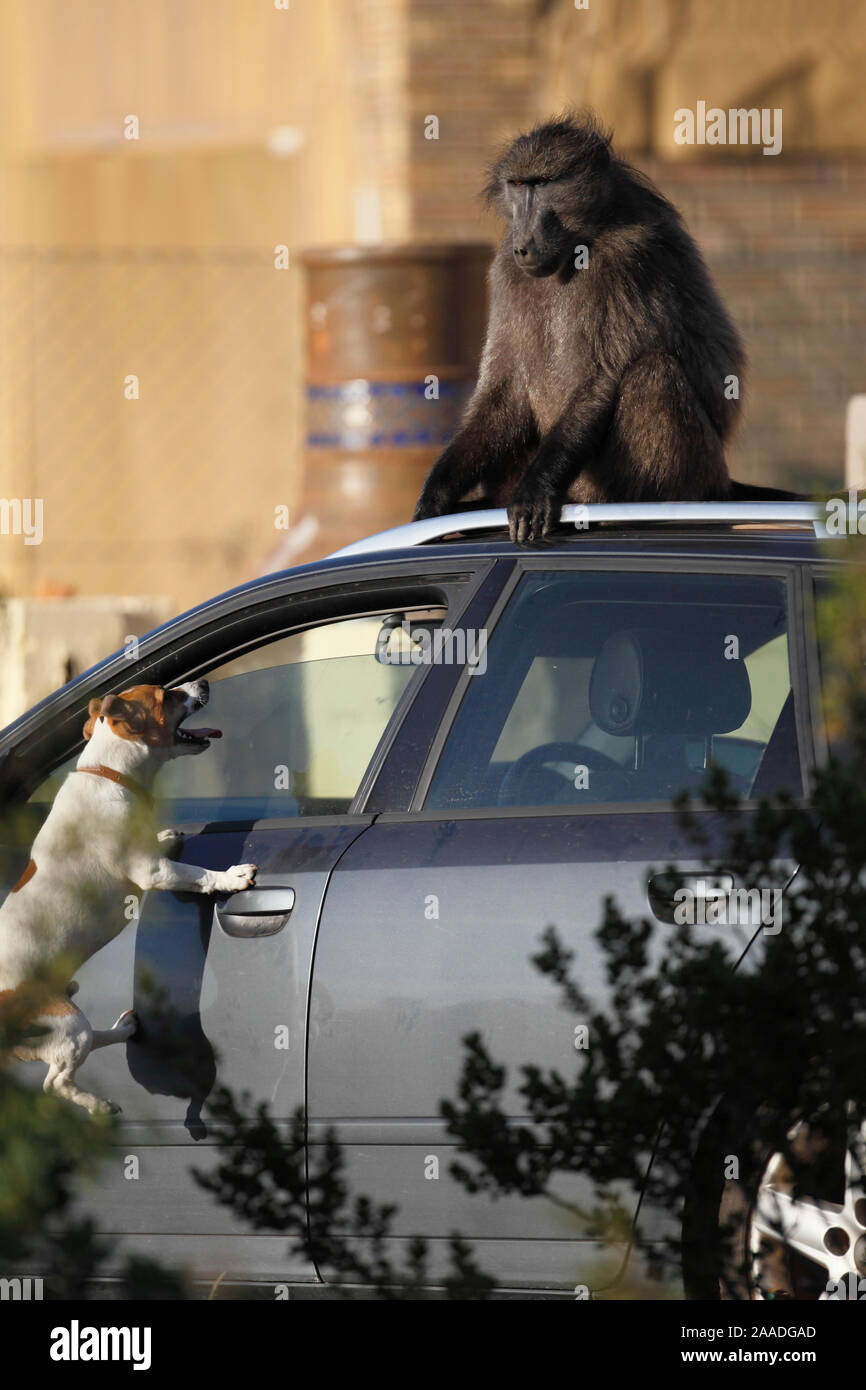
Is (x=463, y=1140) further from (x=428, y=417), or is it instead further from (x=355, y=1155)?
(x=428, y=417)

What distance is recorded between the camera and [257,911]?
2.96 m

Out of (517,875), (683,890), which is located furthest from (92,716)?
(683,890)

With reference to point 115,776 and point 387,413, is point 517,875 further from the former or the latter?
point 387,413

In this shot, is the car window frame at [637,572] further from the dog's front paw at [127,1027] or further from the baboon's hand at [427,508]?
the baboon's hand at [427,508]

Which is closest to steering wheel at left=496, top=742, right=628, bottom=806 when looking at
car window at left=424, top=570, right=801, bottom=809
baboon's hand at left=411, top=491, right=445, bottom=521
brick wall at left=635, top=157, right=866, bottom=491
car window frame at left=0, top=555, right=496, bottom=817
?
car window at left=424, top=570, right=801, bottom=809

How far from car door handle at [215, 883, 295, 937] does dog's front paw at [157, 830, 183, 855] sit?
15cm

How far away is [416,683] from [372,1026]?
0.64 m

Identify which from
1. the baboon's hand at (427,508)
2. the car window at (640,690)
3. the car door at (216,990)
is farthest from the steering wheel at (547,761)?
the baboon's hand at (427,508)

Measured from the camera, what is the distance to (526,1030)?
2729mm

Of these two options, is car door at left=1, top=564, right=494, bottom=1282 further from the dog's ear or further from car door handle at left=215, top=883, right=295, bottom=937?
the dog's ear

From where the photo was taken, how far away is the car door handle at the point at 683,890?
267cm

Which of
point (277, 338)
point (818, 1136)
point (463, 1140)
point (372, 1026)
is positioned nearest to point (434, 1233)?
point (463, 1140)

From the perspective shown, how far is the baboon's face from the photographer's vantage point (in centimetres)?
436

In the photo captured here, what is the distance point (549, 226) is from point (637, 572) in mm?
1647
